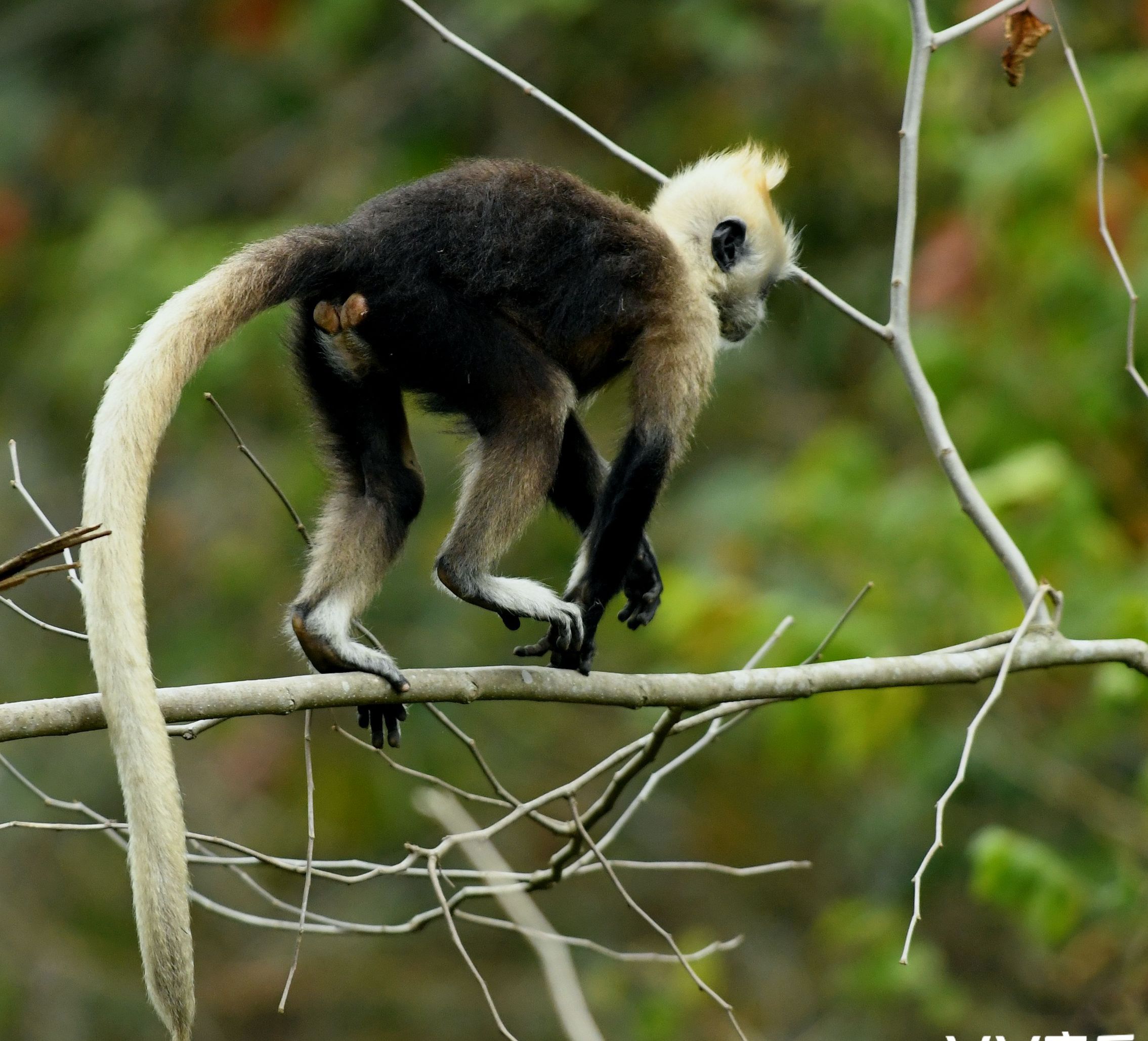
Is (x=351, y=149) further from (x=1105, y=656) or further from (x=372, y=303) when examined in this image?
(x=1105, y=656)

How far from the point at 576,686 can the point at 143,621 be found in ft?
3.96

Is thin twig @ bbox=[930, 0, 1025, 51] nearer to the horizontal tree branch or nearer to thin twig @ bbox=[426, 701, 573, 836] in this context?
the horizontal tree branch

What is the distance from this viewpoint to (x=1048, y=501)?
689 centimetres

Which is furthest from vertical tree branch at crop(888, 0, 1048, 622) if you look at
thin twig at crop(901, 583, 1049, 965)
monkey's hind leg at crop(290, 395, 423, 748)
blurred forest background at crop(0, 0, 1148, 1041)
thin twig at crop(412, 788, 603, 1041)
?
blurred forest background at crop(0, 0, 1148, 1041)

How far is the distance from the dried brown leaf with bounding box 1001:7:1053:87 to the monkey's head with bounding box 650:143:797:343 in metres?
0.92

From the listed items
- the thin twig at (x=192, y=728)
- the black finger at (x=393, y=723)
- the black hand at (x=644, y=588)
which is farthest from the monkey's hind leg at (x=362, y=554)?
the black hand at (x=644, y=588)

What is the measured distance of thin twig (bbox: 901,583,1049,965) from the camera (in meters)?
3.29

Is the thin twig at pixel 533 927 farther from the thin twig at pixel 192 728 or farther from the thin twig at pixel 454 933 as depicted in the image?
the thin twig at pixel 192 728

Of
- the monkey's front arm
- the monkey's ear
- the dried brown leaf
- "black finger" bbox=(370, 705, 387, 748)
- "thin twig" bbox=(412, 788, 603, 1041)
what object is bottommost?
"thin twig" bbox=(412, 788, 603, 1041)

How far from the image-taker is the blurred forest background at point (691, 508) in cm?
765

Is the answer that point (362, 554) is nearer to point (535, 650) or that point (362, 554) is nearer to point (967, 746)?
point (535, 650)

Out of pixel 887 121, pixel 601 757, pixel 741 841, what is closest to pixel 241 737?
pixel 601 757

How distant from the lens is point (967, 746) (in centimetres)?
357

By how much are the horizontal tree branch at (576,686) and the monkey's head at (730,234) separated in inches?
Answer: 55.8
